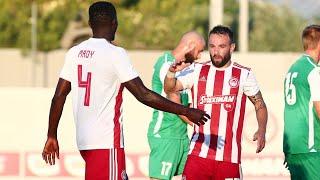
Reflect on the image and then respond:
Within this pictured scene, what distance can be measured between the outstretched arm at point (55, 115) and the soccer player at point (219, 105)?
4.34 feet

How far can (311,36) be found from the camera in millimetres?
10969

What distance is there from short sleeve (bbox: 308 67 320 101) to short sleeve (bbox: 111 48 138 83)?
101 inches

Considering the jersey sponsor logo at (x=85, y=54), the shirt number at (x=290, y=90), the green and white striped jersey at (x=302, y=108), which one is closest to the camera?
the jersey sponsor logo at (x=85, y=54)

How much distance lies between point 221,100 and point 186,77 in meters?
0.37

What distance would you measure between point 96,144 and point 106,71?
0.58 metres

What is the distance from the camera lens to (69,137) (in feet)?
51.0

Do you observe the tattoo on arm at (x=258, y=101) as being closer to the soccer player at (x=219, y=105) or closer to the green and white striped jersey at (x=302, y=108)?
the soccer player at (x=219, y=105)

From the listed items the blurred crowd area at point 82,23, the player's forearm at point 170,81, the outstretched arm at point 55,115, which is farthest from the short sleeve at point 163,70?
the blurred crowd area at point 82,23

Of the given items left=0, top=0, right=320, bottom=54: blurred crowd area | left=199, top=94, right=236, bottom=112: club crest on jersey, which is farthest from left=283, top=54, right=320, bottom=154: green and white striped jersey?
left=0, top=0, right=320, bottom=54: blurred crowd area

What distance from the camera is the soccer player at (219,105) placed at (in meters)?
10.1

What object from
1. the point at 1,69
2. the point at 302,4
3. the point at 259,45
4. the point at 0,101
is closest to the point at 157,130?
the point at 0,101

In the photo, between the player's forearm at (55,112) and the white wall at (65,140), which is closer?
the player's forearm at (55,112)

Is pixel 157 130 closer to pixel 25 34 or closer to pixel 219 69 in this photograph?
pixel 219 69

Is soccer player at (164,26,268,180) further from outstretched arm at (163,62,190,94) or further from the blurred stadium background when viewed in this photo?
the blurred stadium background
